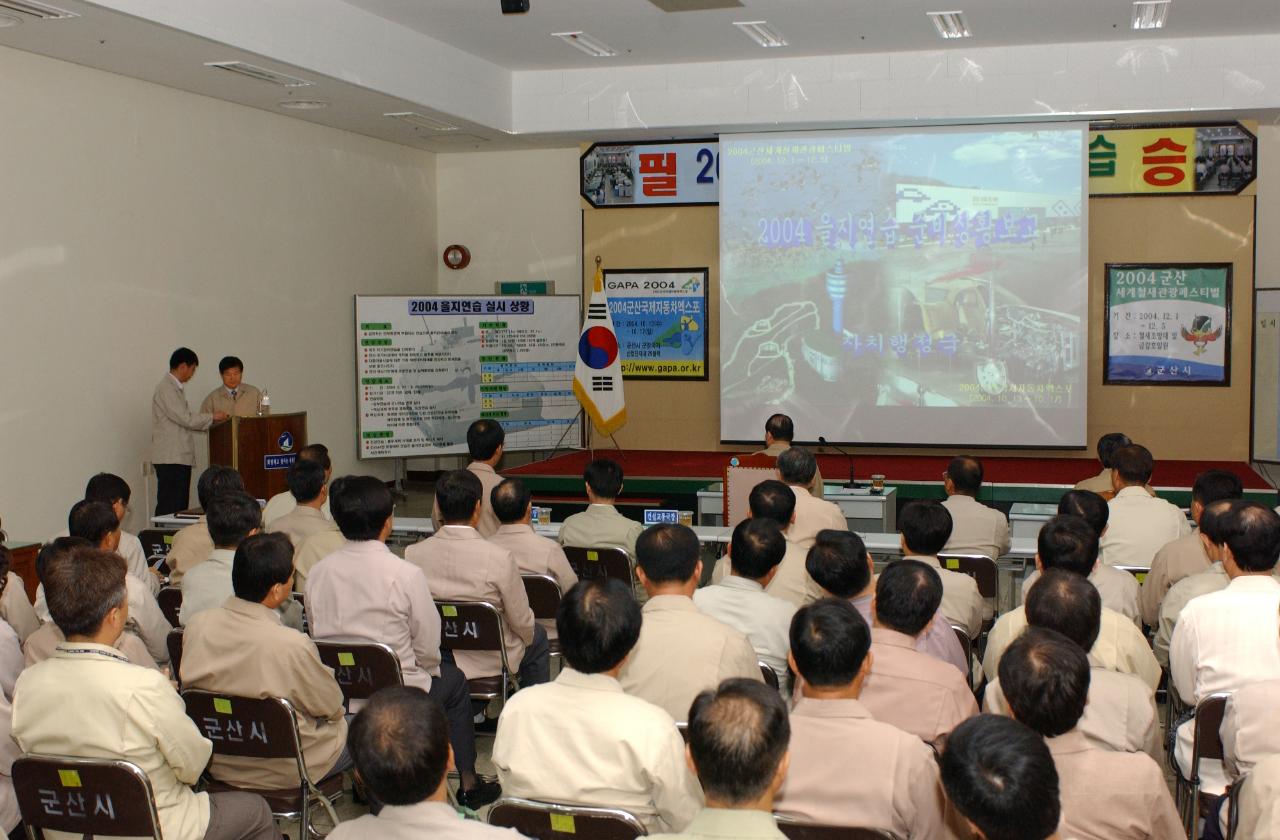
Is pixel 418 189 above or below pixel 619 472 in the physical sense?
above

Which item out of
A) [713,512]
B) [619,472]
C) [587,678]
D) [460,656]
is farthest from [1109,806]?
[713,512]

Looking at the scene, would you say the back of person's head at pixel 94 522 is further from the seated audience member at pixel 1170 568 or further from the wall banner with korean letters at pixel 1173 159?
the wall banner with korean letters at pixel 1173 159

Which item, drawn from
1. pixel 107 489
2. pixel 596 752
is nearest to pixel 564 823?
pixel 596 752

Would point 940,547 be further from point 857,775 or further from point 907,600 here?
point 857,775

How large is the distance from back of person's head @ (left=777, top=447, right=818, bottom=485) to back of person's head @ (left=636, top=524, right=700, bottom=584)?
1.99 metres

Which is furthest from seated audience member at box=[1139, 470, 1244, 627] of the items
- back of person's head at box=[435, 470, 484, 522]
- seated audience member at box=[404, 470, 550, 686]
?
back of person's head at box=[435, 470, 484, 522]

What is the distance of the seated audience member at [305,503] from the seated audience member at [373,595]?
1.03 m

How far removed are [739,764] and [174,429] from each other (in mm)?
6581

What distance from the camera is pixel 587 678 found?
2.47m

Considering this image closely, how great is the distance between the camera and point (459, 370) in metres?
10.3

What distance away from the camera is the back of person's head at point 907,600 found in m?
2.95

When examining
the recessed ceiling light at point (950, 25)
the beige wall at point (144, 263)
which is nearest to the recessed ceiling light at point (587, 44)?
the beige wall at point (144, 263)

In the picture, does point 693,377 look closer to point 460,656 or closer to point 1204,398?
point 1204,398

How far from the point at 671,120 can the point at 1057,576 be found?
7890 millimetres
